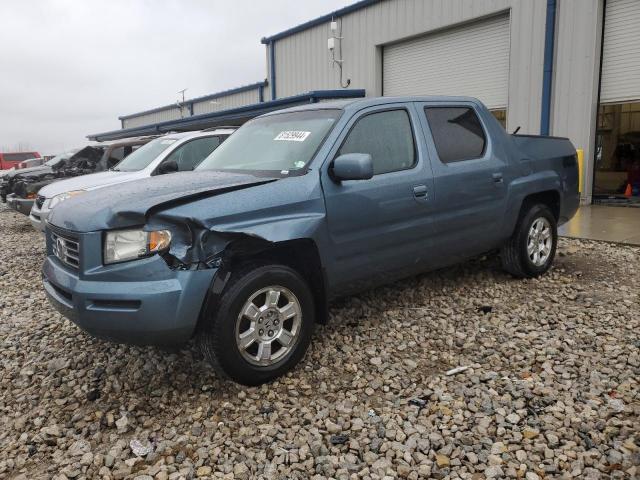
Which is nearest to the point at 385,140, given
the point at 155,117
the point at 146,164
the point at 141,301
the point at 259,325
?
the point at 259,325

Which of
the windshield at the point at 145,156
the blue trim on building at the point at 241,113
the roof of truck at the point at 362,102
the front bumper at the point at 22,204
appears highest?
the blue trim on building at the point at 241,113

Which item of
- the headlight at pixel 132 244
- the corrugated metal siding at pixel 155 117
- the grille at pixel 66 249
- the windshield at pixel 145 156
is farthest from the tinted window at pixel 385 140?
the corrugated metal siding at pixel 155 117

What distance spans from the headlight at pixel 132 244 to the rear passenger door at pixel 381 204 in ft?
3.74

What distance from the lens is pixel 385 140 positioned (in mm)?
4168

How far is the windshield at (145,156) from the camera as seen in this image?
781cm

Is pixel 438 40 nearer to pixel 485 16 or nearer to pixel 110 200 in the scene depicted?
pixel 485 16

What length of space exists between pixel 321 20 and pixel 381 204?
551 inches

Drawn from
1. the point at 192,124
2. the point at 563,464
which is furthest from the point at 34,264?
the point at 192,124

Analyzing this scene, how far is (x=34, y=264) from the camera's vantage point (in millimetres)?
7445

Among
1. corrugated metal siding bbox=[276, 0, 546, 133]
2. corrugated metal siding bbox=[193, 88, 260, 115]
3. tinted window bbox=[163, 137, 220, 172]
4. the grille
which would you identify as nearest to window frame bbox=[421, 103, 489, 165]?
the grille

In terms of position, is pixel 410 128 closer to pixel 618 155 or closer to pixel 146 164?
pixel 146 164

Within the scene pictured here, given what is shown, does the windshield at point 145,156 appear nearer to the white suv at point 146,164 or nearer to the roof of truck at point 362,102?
the white suv at point 146,164

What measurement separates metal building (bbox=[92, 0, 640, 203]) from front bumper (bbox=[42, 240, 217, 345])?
33.2ft

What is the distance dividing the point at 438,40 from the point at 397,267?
10.8 metres
